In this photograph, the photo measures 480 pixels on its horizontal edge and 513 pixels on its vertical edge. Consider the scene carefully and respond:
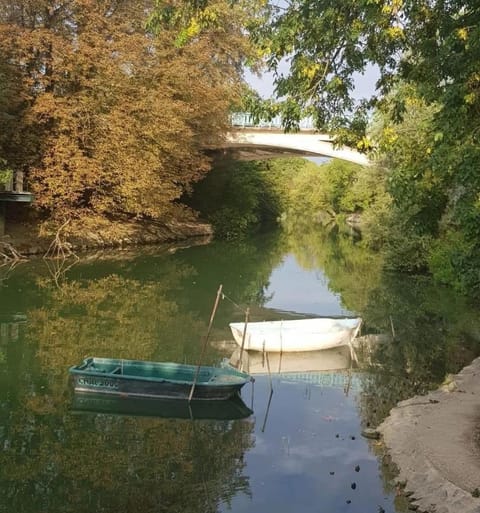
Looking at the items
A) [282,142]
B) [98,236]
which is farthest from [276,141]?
[98,236]

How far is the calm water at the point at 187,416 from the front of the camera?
8359mm

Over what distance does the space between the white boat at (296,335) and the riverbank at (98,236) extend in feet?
55.4

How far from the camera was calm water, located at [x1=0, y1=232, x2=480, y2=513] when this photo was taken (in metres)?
8.36

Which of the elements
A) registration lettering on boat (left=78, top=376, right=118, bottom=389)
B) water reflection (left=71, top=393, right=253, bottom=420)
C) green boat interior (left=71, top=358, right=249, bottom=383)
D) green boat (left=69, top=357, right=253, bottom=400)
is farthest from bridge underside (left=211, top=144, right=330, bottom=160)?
water reflection (left=71, top=393, right=253, bottom=420)

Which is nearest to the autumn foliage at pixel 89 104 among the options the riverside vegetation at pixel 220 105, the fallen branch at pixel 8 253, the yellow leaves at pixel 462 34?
the riverside vegetation at pixel 220 105

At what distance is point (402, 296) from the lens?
23750 millimetres

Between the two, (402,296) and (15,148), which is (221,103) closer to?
(15,148)

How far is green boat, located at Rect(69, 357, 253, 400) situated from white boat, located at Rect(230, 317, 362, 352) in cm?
320

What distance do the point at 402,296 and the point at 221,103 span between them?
18.7 m

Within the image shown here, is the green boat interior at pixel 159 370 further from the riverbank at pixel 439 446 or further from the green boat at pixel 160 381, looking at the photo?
the riverbank at pixel 439 446

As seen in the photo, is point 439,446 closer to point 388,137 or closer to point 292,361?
point 388,137

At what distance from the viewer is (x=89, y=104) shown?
30.9 m

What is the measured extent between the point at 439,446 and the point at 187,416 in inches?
165

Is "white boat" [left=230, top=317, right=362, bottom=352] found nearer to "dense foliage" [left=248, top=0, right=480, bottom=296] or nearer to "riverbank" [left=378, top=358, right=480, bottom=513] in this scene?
"riverbank" [left=378, top=358, right=480, bottom=513]
